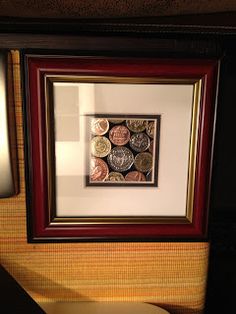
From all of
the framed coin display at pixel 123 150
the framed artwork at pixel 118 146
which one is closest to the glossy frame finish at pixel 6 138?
the framed artwork at pixel 118 146

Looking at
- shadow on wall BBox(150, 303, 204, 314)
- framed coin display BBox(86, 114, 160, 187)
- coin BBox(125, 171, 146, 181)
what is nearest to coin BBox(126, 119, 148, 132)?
framed coin display BBox(86, 114, 160, 187)

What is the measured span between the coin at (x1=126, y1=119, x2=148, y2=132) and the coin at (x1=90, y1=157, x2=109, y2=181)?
11 cm

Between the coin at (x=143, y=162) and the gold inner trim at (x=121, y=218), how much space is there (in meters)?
0.11

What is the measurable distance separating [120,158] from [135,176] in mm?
61

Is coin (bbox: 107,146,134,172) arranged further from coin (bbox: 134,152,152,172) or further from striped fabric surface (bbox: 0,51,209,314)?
striped fabric surface (bbox: 0,51,209,314)

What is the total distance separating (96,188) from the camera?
0.69 meters

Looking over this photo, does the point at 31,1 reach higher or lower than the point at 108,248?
higher

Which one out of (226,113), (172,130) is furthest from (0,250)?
(226,113)

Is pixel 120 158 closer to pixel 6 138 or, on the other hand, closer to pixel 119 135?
pixel 119 135

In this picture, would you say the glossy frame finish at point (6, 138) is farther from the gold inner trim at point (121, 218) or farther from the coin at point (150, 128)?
the coin at point (150, 128)

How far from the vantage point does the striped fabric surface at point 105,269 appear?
0.73 m

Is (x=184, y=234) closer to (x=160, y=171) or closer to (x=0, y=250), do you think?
(x=160, y=171)

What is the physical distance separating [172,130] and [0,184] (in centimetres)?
45

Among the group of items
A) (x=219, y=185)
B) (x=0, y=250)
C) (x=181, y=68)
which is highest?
(x=181, y=68)
